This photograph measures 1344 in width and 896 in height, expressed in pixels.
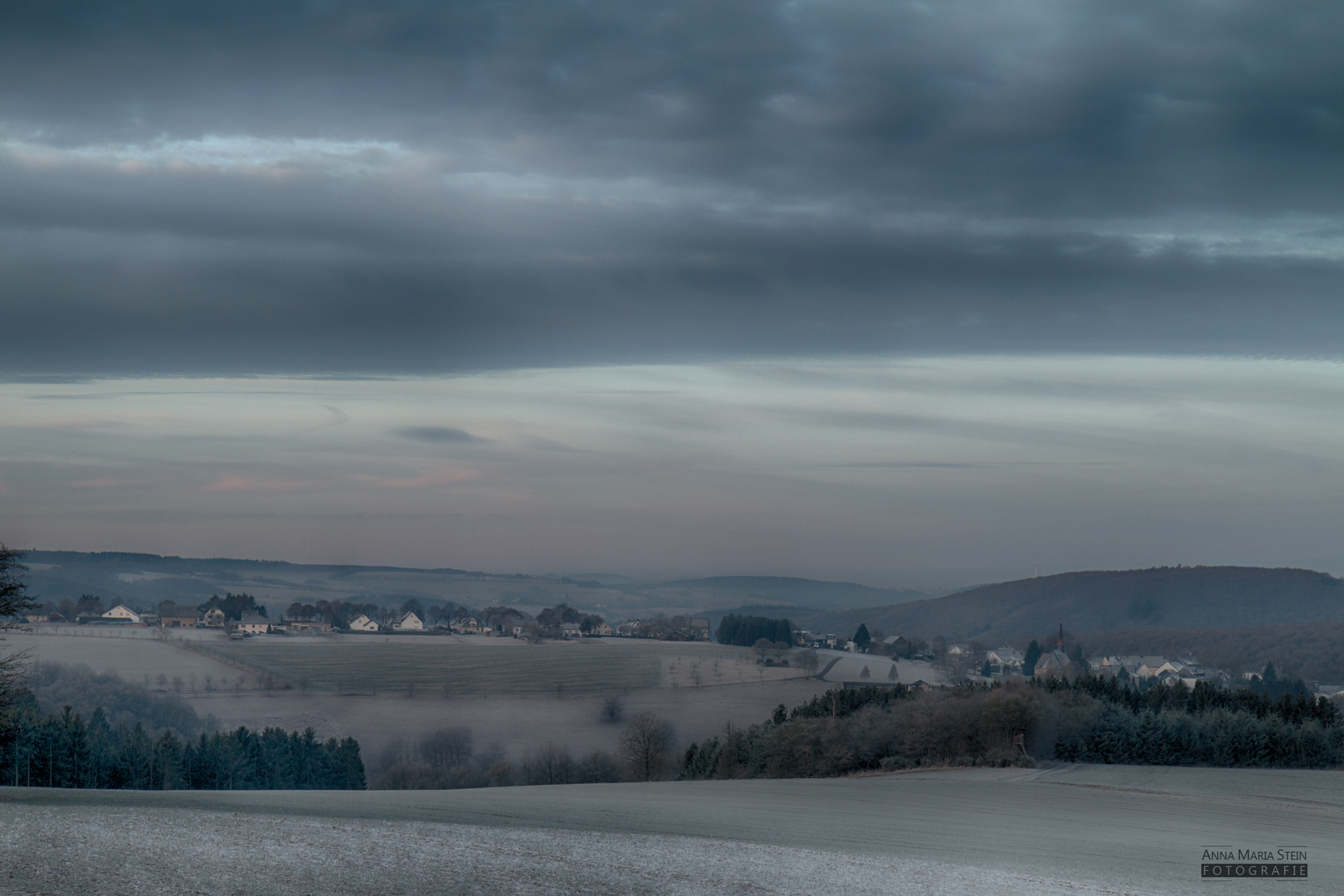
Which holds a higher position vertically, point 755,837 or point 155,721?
point 755,837

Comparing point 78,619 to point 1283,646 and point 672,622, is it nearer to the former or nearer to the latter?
point 672,622

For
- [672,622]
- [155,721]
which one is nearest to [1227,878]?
[155,721]

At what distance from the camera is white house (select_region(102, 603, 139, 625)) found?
90188 mm

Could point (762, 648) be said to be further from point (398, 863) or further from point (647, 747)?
point (398, 863)

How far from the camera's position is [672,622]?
5005 inches

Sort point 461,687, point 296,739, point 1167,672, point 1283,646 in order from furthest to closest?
point 1283,646
point 1167,672
point 461,687
point 296,739

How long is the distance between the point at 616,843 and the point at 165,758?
4651cm

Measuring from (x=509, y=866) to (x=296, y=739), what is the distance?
170 ft

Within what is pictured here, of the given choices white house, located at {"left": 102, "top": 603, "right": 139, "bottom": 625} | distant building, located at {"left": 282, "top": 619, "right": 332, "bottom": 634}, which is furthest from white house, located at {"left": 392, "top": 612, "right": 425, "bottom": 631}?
white house, located at {"left": 102, "top": 603, "right": 139, "bottom": 625}

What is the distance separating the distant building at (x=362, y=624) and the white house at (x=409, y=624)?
93.5 inches

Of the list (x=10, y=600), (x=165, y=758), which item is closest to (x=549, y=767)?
(x=165, y=758)

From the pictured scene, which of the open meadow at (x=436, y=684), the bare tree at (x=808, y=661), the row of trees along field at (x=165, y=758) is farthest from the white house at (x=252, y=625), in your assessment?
the bare tree at (x=808, y=661)

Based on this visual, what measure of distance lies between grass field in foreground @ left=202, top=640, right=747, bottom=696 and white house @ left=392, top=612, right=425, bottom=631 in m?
11.6

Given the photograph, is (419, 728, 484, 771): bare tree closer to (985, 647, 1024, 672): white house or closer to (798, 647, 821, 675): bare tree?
(798, 647, 821, 675): bare tree
